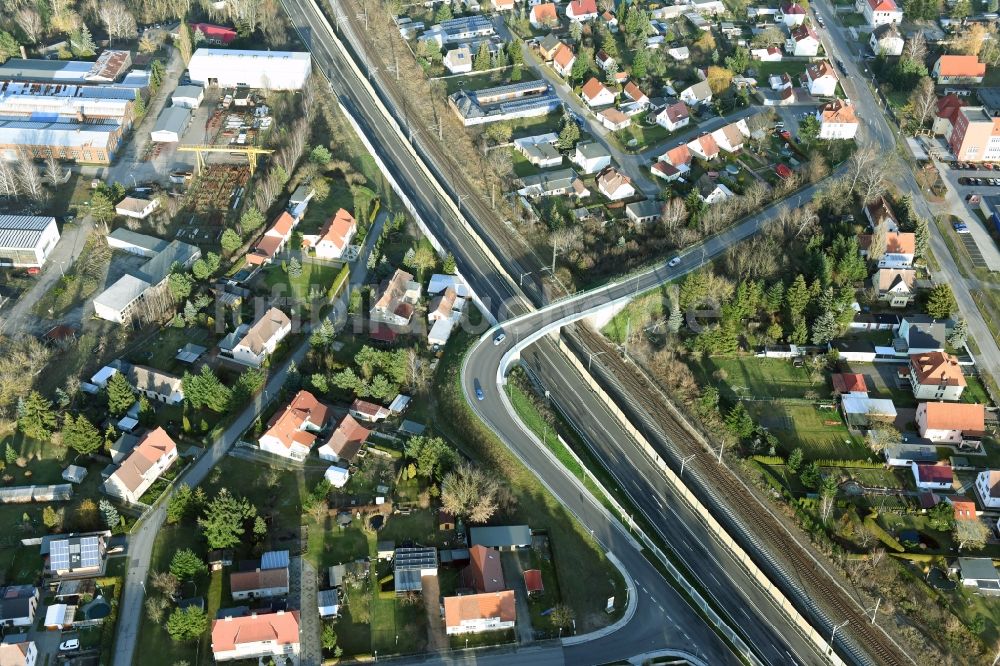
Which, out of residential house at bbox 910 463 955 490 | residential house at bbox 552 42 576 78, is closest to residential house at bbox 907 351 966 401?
residential house at bbox 910 463 955 490

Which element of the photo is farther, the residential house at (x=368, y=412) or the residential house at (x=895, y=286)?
the residential house at (x=895, y=286)

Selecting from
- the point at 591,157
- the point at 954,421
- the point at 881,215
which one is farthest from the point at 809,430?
the point at 591,157

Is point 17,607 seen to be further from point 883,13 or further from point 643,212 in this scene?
point 883,13

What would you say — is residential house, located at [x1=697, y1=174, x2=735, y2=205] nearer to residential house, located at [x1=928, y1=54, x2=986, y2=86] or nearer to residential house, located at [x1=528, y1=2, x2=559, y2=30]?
residential house, located at [x1=928, y1=54, x2=986, y2=86]

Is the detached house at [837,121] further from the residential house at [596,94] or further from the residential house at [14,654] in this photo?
the residential house at [14,654]

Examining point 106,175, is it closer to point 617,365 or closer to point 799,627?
point 617,365

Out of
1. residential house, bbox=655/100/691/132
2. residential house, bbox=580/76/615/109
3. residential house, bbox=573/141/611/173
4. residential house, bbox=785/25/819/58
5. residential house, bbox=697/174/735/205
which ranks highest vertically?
residential house, bbox=785/25/819/58

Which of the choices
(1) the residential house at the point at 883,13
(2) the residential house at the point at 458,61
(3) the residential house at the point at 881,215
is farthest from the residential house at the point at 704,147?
(1) the residential house at the point at 883,13
